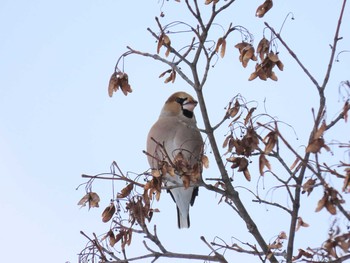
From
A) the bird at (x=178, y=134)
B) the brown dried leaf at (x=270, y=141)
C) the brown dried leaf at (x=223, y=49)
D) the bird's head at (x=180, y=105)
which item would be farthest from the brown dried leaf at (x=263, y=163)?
the bird's head at (x=180, y=105)

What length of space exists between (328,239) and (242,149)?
1.87 ft

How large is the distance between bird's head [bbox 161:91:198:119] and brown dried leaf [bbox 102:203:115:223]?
5.35 ft

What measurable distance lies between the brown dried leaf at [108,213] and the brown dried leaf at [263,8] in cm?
93

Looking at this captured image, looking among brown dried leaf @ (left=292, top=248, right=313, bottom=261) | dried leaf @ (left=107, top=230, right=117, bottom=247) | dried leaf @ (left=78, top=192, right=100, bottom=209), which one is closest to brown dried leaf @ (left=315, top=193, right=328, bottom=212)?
brown dried leaf @ (left=292, top=248, right=313, bottom=261)

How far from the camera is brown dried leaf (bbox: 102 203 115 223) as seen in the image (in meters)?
2.93

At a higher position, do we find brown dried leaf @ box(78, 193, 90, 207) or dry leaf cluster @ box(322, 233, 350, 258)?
brown dried leaf @ box(78, 193, 90, 207)

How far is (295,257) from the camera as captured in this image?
2625 mm

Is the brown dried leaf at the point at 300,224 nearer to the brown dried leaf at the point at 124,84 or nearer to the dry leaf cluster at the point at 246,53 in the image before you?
the dry leaf cluster at the point at 246,53

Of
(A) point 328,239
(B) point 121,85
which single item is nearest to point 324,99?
(A) point 328,239

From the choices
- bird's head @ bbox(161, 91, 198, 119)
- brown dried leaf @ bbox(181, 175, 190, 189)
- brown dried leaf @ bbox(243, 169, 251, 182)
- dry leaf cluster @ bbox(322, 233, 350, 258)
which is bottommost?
dry leaf cluster @ bbox(322, 233, 350, 258)

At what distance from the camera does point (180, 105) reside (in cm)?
460

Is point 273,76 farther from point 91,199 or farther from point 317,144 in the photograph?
point 91,199

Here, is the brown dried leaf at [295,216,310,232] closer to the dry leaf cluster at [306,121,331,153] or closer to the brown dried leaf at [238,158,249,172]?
the brown dried leaf at [238,158,249,172]

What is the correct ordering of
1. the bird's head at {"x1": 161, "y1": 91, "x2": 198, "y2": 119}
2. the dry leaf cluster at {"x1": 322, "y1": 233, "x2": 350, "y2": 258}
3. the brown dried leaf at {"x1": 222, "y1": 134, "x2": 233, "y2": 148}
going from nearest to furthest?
the dry leaf cluster at {"x1": 322, "y1": 233, "x2": 350, "y2": 258} < the brown dried leaf at {"x1": 222, "y1": 134, "x2": 233, "y2": 148} < the bird's head at {"x1": 161, "y1": 91, "x2": 198, "y2": 119}
